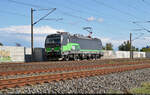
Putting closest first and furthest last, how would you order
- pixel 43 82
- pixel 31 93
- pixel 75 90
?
pixel 31 93
pixel 75 90
pixel 43 82

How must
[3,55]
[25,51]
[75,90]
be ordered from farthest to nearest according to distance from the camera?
[25,51] → [3,55] → [75,90]

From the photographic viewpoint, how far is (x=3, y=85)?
343 inches

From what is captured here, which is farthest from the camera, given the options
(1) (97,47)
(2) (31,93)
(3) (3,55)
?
(1) (97,47)

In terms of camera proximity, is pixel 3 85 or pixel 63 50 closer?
pixel 3 85

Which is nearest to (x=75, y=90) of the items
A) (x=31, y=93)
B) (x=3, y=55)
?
(x=31, y=93)

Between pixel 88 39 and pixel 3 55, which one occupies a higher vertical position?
pixel 88 39

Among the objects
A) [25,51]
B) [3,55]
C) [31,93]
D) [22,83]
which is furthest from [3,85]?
[25,51]

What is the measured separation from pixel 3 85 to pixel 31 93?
73.7 inches

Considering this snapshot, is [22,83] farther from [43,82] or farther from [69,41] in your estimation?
[69,41]

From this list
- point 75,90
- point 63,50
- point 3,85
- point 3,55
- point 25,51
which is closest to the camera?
point 75,90

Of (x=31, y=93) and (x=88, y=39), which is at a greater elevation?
(x=88, y=39)

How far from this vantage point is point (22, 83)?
9.25 m

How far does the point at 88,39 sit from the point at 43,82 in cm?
2366

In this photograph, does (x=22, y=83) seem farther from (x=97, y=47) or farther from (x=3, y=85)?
(x=97, y=47)
